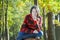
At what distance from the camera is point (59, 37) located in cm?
1527

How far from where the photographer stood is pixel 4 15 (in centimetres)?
2567

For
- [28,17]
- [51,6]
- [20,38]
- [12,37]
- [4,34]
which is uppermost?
[28,17]

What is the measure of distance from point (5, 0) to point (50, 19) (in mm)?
15232

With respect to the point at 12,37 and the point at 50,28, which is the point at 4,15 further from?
the point at 12,37

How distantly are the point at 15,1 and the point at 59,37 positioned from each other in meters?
11.8

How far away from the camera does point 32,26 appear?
5.50 meters

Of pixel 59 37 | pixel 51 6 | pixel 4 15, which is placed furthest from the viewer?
pixel 4 15

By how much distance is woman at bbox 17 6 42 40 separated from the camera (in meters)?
5.52

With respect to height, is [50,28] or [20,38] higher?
[20,38]

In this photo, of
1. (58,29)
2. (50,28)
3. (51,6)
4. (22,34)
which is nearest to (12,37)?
(51,6)

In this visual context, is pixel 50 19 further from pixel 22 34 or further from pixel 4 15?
pixel 4 15

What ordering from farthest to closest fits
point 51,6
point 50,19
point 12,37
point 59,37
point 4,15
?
point 12,37, point 4,15, point 51,6, point 59,37, point 50,19

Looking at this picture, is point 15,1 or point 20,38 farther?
point 15,1

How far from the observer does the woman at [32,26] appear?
5.52 metres
